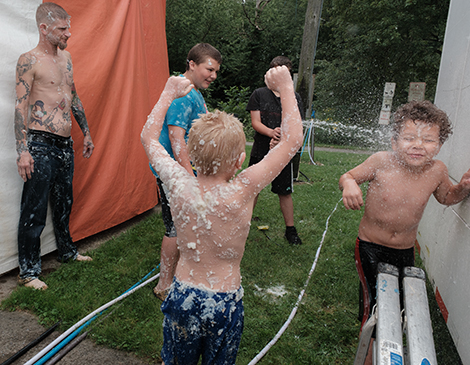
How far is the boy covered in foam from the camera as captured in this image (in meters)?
1.42

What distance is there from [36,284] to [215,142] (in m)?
2.35

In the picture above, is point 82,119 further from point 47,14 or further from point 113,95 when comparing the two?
point 47,14

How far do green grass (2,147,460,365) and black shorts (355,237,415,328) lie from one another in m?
0.45

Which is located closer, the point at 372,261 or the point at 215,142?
the point at 215,142

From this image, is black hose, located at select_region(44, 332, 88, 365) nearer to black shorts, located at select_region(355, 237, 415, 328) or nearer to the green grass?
the green grass

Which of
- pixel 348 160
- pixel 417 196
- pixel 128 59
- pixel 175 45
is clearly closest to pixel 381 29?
pixel 348 160

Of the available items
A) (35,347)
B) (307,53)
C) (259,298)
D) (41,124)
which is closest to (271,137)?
(259,298)

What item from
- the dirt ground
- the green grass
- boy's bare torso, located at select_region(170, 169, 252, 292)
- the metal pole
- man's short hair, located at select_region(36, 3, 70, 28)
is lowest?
the dirt ground

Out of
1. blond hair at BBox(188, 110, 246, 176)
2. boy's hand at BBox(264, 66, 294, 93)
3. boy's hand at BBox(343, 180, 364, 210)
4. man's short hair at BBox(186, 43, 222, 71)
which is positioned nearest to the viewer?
blond hair at BBox(188, 110, 246, 176)

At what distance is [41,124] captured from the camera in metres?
2.84

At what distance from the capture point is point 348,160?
405 inches

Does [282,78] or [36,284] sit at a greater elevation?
[282,78]

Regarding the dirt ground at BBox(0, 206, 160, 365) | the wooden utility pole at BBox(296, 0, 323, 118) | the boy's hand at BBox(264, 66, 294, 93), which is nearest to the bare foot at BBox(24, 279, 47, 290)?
the dirt ground at BBox(0, 206, 160, 365)

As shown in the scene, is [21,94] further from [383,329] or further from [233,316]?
[383,329]
